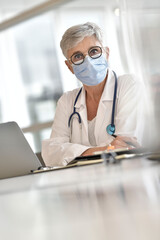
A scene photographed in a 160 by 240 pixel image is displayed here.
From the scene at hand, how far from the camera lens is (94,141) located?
2.23m

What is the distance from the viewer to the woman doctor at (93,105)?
209cm

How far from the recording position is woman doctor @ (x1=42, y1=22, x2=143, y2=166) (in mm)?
2088

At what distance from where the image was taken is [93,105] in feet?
7.55

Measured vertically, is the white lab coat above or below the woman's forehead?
below

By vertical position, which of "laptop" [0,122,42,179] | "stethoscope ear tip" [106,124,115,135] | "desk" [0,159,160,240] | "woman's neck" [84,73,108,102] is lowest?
"stethoscope ear tip" [106,124,115,135]

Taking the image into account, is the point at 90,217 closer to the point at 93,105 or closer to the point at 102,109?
the point at 102,109

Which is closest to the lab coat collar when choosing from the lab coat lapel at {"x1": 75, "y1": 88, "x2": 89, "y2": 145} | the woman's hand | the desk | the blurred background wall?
the lab coat lapel at {"x1": 75, "y1": 88, "x2": 89, "y2": 145}

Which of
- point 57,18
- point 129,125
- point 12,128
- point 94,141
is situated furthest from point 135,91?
point 57,18

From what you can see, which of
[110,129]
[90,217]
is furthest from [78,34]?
[90,217]

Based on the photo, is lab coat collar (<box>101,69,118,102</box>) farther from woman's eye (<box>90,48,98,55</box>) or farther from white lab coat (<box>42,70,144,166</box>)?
woman's eye (<box>90,48,98,55</box>)

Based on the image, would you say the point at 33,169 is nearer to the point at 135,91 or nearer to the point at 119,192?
the point at 135,91

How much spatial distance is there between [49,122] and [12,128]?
10.9 feet

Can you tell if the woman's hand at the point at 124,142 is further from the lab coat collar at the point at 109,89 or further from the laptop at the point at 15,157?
the laptop at the point at 15,157

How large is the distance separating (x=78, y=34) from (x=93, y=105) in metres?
0.41
